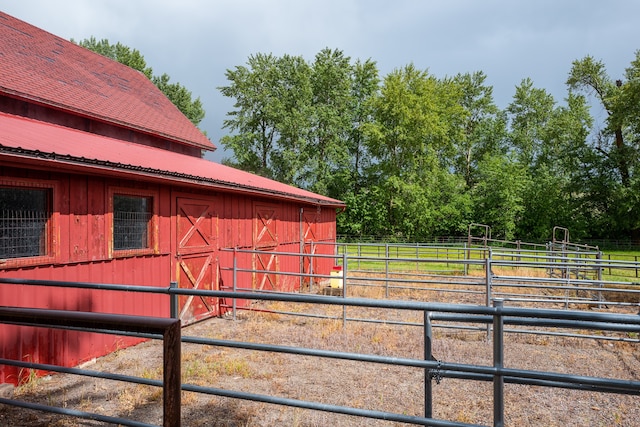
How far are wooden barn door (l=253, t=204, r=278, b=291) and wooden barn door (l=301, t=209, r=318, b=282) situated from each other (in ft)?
7.09

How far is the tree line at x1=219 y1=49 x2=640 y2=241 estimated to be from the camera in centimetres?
3541

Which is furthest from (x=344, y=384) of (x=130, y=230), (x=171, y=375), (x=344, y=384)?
(x=130, y=230)

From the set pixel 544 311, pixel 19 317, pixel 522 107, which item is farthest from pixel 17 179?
pixel 522 107

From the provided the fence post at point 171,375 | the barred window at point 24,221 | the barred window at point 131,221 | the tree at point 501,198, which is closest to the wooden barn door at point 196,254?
the barred window at point 131,221

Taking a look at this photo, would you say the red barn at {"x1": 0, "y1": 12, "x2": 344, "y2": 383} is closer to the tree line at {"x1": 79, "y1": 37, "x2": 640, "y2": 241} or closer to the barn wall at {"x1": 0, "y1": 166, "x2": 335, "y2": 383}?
the barn wall at {"x1": 0, "y1": 166, "x2": 335, "y2": 383}

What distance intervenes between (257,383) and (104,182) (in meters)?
3.98

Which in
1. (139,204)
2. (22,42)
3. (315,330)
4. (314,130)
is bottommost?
(315,330)

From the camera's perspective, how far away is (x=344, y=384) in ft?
17.6

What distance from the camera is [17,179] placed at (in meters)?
5.29

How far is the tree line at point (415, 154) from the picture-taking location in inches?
1394

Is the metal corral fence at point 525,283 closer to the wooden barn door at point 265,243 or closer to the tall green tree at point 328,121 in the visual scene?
the wooden barn door at point 265,243

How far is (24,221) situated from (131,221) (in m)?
1.89

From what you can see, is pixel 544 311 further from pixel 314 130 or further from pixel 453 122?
pixel 453 122

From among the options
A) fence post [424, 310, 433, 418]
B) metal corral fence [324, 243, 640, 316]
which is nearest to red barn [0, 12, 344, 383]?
metal corral fence [324, 243, 640, 316]
